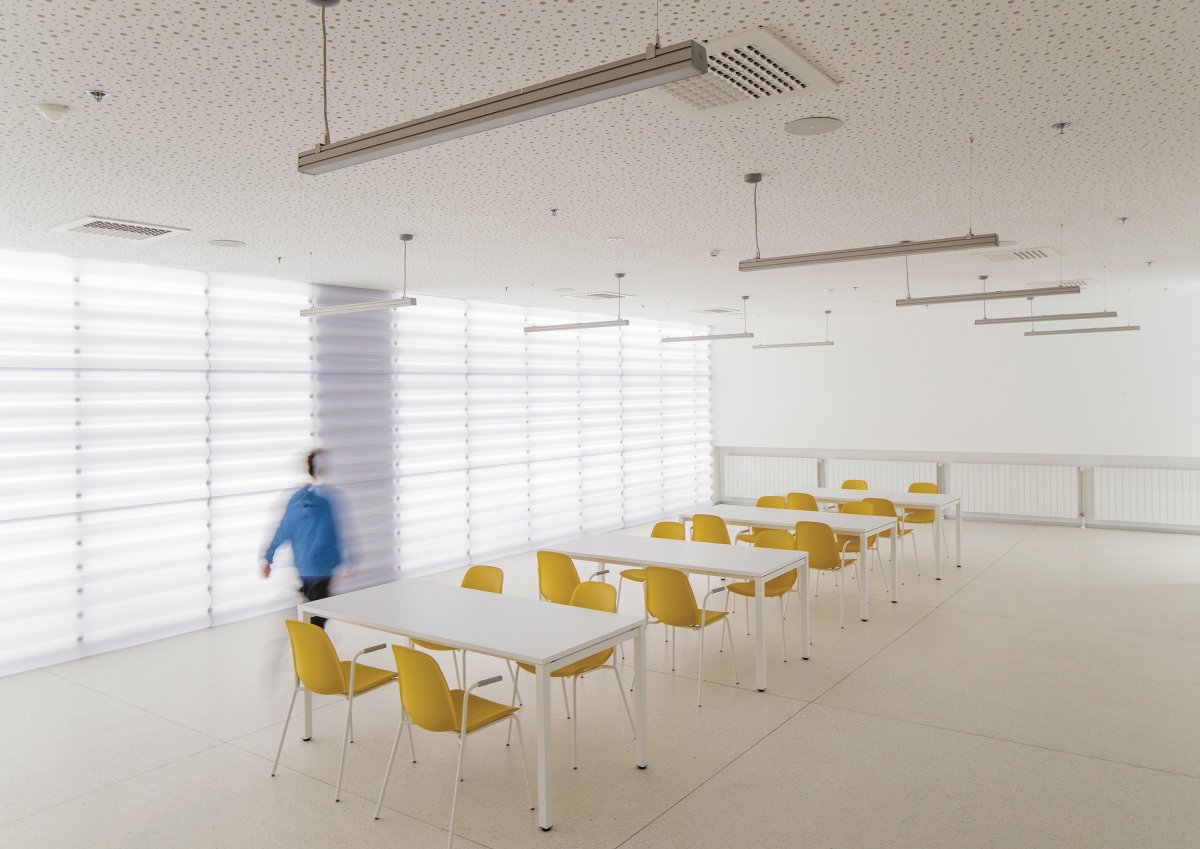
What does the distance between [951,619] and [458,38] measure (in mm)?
6321

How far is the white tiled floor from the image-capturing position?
3.69 meters

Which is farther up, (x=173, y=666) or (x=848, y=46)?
(x=848, y=46)

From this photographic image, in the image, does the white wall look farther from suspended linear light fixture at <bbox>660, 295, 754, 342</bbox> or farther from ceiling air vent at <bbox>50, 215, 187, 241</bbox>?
ceiling air vent at <bbox>50, 215, 187, 241</bbox>

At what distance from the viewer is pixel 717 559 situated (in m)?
5.89

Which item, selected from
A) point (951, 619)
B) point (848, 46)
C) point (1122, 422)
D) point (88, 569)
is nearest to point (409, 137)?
point (848, 46)

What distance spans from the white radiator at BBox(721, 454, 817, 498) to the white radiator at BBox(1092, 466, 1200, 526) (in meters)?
4.14

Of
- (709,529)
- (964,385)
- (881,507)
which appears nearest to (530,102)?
(709,529)

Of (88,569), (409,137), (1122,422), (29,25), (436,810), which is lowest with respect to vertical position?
(436,810)

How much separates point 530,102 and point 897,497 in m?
7.84

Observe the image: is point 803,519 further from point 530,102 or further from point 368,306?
point 530,102

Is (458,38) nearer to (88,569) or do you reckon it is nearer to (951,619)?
(88,569)

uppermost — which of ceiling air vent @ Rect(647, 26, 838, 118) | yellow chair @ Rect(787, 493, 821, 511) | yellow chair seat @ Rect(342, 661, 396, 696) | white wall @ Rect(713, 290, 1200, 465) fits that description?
ceiling air vent @ Rect(647, 26, 838, 118)

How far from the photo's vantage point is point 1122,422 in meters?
11.1

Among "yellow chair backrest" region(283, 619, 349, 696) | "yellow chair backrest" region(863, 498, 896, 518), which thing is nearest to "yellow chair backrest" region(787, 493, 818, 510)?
"yellow chair backrest" region(863, 498, 896, 518)
